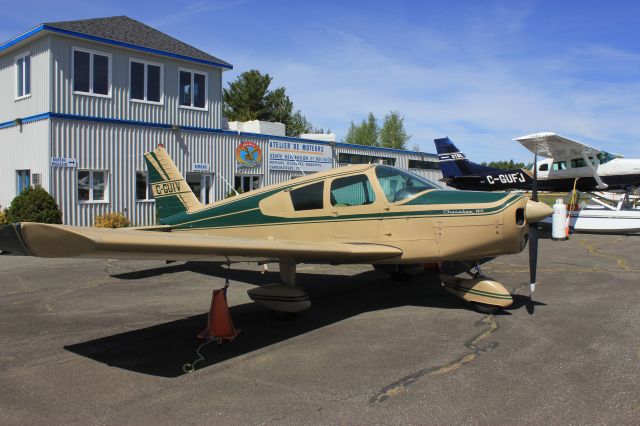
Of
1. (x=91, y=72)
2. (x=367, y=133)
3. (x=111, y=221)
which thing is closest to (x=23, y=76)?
(x=91, y=72)

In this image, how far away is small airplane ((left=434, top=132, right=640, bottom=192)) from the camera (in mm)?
19703

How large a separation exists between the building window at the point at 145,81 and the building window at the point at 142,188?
9.32 ft

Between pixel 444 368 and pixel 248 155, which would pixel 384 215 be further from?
pixel 248 155

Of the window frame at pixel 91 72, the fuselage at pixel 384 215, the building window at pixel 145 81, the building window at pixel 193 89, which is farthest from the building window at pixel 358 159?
the fuselage at pixel 384 215

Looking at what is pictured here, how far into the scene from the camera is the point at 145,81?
18391 mm

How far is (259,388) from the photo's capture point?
14.1 feet

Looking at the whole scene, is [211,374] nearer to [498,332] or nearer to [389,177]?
[498,332]

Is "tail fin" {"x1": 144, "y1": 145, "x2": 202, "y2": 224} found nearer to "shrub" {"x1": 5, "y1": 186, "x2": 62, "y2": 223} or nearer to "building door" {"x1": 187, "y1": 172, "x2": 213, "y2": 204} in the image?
"shrub" {"x1": 5, "y1": 186, "x2": 62, "y2": 223}

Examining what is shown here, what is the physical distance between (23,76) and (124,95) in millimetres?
3573

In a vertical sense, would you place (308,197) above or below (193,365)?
above

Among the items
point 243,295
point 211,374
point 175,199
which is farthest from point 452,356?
point 175,199

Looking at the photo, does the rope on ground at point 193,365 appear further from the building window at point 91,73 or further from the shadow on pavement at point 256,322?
the building window at point 91,73

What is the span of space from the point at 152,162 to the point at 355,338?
634cm

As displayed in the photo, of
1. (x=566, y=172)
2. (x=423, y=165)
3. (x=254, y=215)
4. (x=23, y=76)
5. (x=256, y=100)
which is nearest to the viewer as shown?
(x=254, y=215)
